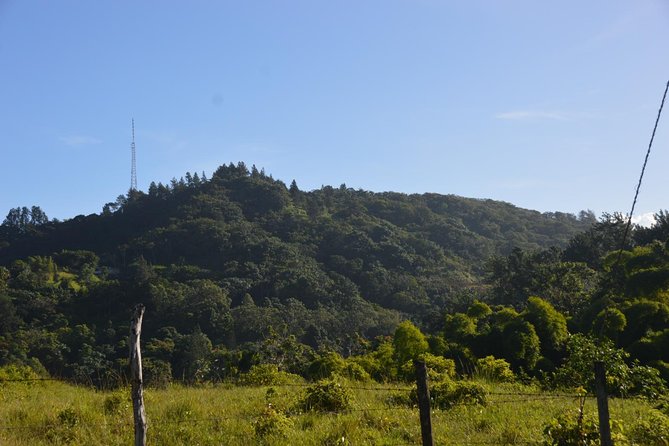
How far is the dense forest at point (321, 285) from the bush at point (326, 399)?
300cm

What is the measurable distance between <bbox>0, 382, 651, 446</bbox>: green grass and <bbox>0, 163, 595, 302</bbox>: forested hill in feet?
192

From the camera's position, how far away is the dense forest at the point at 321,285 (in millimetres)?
21328

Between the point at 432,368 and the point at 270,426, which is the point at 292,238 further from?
the point at 270,426

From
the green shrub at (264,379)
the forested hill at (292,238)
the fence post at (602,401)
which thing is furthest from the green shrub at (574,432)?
the forested hill at (292,238)

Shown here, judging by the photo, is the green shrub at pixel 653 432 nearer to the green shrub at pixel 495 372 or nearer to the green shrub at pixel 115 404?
the green shrub at pixel 495 372

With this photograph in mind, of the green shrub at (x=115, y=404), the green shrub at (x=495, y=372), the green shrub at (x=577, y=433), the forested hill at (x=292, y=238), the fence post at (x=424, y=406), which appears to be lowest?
the green shrub at (x=495, y=372)

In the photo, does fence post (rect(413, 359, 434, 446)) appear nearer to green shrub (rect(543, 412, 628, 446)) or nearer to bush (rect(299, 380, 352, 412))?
green shrub (rect(543, 412, 628, 446))

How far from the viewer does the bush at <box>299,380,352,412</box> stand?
848 cm

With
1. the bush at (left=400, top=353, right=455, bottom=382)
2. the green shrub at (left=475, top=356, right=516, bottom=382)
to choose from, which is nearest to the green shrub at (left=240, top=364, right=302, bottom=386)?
the bush at (left=400, top=353, right=455, bottom=382)

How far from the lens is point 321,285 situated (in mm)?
70438

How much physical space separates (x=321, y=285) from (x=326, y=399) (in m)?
62.2

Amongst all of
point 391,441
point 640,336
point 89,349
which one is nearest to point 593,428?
point 391,441

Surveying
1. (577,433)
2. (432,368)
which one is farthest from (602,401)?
(432,368)

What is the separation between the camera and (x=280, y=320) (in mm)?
55500
